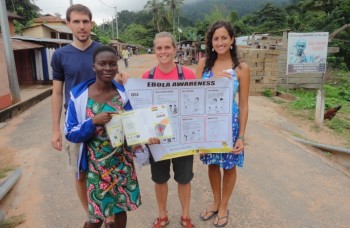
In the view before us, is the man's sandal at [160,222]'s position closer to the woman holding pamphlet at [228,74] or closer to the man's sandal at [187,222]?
the man's sandal at [187,222]

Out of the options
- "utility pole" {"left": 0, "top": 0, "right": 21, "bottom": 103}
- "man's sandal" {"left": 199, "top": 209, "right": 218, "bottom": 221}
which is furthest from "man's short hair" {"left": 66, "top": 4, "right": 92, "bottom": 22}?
"utility pole" {"left": 0, "top": 0, "right": 21, "bottom": 103}

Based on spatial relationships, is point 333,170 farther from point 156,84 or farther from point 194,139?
point 156,84

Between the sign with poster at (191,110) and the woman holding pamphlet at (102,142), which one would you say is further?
the sign with poster at (191,110)

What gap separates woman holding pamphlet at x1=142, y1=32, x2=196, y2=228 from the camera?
7.57ft

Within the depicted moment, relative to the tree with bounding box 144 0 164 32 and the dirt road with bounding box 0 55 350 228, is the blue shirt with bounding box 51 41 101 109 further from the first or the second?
the tree with bounding box 144 0 164 32

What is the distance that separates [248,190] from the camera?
12.1ft

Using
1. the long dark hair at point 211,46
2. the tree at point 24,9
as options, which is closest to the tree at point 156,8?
the tree at point 24,9

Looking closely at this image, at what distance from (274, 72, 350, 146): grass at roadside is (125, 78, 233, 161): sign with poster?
16.7 feet

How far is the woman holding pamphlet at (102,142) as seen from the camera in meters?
2.03

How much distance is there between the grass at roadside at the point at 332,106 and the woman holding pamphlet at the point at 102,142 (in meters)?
5.68

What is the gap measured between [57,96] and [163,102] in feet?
2.78

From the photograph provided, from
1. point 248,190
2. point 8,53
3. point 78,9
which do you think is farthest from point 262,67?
point 78,9

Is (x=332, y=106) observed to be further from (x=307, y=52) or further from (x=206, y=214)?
(x=206, y=214)

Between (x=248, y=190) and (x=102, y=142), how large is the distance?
2.22m
